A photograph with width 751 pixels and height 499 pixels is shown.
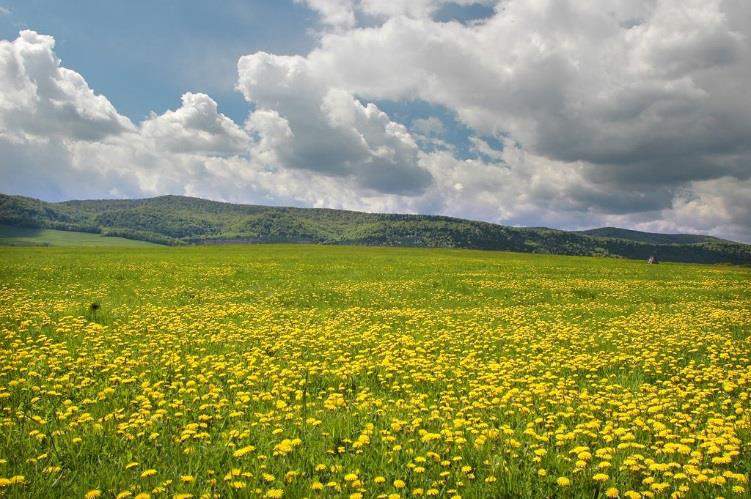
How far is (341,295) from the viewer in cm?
2341

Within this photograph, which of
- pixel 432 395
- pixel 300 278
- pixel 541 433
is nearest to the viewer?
pixel 541 433

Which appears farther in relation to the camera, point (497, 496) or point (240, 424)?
point (240, 424)

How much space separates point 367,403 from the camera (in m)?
7.52

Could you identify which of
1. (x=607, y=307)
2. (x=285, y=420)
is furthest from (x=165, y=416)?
(x=607, y=307)

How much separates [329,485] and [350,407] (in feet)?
8.85

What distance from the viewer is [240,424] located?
6.72m

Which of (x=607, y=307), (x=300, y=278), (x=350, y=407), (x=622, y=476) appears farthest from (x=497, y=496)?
(x=300, y=278)

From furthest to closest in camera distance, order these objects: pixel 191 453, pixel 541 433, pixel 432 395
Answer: pixel 432 395 → pixel 541 433 → pixel 191 453

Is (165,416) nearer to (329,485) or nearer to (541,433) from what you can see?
(329,485)

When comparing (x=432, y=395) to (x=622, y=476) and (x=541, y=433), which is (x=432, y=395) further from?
(x=622, y=476)

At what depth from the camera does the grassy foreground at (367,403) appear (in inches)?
206

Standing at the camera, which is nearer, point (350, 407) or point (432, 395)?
point (350, 407)

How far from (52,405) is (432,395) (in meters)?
6.47

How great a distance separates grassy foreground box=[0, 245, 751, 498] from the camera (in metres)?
5.23
